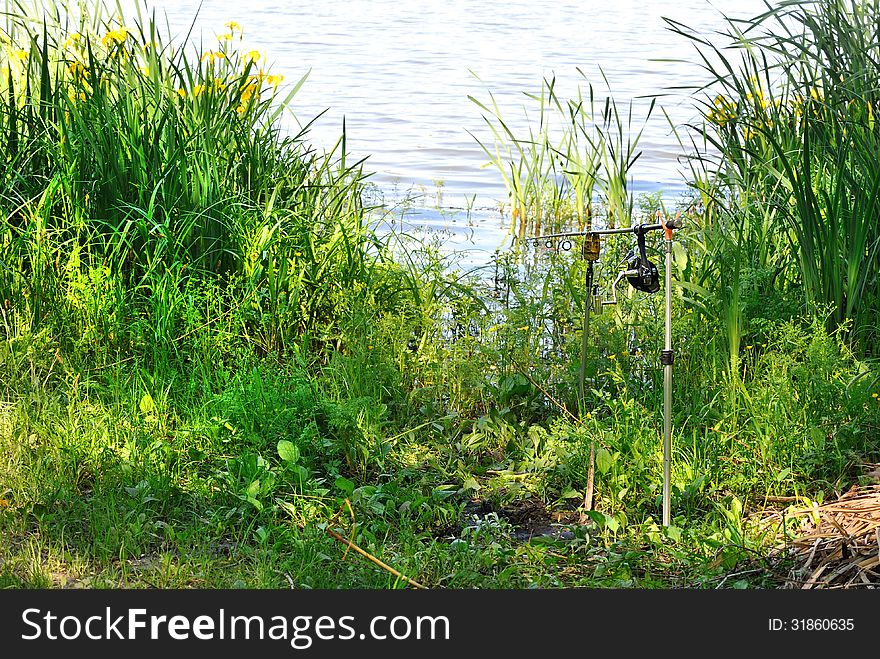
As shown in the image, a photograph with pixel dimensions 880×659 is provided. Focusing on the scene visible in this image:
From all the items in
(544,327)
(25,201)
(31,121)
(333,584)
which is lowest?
(333,584)

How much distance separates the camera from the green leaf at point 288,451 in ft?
11.7

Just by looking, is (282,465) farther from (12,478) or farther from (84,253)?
(84,253)

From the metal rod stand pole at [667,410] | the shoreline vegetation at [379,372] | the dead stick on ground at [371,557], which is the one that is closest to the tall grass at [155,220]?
the shoreline vegetation at [379,372]

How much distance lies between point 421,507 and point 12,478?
52.0 inches

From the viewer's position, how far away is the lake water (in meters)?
8.77

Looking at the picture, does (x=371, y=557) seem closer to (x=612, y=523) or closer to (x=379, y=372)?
(x=612, y=523)

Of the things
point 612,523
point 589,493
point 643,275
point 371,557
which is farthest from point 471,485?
point 643,275

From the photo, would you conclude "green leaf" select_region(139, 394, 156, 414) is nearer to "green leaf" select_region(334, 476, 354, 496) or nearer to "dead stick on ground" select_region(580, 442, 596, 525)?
"green leaf" select_region(334, 476, 354, 496)

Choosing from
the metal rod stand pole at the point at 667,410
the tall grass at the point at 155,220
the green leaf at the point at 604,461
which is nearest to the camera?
the metal rod stand pole at the point at 667,410

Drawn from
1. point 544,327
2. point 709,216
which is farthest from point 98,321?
point 709,216

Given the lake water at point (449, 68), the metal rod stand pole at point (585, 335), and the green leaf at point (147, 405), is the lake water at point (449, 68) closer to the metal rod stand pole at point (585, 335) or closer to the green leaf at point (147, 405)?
the metal rod stand pole at point (585, 335)

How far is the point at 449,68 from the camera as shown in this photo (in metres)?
13.5

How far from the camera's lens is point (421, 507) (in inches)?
137

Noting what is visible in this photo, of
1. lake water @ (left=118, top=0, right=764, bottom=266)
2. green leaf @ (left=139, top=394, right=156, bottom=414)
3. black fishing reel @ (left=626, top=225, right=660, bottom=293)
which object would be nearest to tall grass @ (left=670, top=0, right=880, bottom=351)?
lake water @ (left=118, top=0, right=764, bottom=266)
